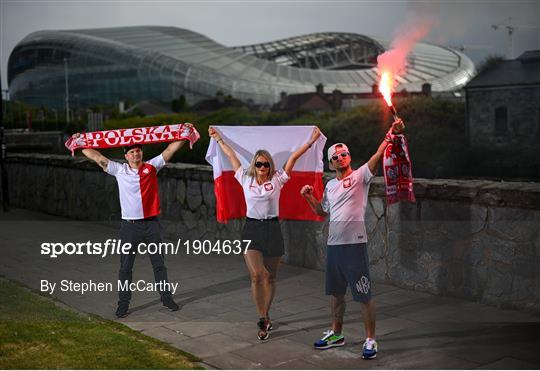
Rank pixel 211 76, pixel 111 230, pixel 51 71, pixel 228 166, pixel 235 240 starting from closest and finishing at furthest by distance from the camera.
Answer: pixel 228 166
pixel 235 240
pixel 111 230
pixel 211 76
pixel 51 71

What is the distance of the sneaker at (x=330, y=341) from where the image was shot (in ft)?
23.8

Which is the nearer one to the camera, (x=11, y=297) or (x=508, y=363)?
(x=508, y=363)

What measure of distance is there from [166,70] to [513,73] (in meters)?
77.0

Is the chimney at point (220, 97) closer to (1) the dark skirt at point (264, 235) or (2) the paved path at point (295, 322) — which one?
(2) the paved path at point (295, 322)

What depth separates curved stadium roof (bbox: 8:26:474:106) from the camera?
11500cm

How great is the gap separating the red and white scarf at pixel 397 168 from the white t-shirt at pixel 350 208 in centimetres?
35

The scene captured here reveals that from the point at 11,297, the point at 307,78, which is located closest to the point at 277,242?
the point at 11,297

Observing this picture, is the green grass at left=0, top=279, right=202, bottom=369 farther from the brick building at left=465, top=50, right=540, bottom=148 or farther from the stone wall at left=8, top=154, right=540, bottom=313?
the brick building at left=465, top=50, right=540, bottom=148

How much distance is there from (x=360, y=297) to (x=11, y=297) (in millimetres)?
4715

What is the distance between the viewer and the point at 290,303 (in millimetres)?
9102

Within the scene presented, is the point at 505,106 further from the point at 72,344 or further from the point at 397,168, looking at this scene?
the point at 72,344

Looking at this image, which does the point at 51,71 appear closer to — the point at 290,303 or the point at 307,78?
the point at 307,78

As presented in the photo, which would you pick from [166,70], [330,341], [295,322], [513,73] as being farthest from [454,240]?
[166,70]

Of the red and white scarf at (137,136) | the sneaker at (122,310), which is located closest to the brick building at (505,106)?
the red and white scarf at (137,136)
